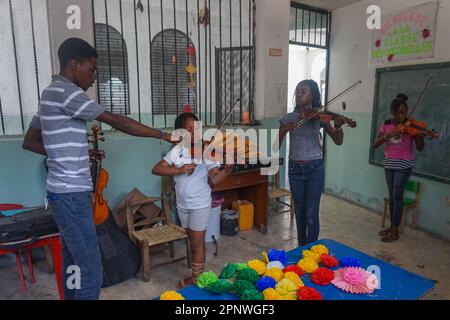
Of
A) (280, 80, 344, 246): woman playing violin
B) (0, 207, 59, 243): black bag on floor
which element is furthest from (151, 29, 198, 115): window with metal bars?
(0, 207, 59, 243): black bag on floor

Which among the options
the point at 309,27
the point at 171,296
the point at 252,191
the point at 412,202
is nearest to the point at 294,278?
the point at 171,296

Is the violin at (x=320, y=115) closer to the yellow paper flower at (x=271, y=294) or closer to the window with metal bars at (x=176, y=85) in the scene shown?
the yellow paper flower at (x=271, y=294)

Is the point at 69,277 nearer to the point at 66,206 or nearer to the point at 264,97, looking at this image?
the point at 66,206

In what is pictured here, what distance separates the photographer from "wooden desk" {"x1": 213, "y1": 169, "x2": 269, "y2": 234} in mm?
3510

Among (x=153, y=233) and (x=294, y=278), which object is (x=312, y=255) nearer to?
(x=294, y=278)

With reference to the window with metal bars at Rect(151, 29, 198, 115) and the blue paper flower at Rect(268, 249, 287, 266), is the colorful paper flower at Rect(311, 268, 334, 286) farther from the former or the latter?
the window with metal bars at Rect(151, 29, 198, 115)

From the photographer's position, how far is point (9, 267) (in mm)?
2889

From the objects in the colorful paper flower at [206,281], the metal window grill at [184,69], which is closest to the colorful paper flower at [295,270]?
the colorful paper flower at [206,281]

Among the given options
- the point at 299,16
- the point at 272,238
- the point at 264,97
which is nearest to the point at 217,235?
the point at 272,238

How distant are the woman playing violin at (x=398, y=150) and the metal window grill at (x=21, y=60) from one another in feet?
10.3

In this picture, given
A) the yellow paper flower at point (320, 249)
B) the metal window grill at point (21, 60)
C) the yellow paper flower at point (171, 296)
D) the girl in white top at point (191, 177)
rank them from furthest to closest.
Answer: the metal window grill at point (21, 60)
the girl in white top at point (191, 177)
the yellow paper flower at point (320, 249)
the yellow paper flower at point (171, 296)

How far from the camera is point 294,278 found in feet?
5.10

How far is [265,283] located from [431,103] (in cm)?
299

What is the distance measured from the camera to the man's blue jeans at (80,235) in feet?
5.62
